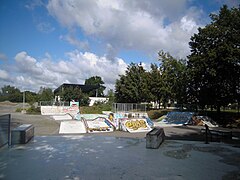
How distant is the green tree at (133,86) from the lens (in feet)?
134

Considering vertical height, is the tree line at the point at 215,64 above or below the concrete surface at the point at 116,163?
above

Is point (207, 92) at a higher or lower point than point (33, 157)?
higher

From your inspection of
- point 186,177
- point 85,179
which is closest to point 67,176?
point 85,179

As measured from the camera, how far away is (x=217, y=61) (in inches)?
886

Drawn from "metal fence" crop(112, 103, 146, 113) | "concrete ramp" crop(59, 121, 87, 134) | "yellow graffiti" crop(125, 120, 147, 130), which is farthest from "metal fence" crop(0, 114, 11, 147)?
"metal fence" crop(112, 103, 146, 113)

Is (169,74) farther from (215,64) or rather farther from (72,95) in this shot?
(72,95)

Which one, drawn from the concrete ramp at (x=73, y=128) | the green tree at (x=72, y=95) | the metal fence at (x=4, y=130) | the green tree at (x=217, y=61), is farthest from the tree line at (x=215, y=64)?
the green tree at (x=72, y=95)

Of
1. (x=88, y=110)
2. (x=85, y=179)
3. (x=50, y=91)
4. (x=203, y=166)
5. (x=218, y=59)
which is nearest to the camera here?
(x=85, y=179)

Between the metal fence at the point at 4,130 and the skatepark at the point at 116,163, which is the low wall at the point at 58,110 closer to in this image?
the metal fence at the point at 4,130

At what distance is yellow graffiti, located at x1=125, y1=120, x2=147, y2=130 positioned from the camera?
58.8 ft

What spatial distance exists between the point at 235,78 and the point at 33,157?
22077 mm

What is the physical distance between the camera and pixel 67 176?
575cm

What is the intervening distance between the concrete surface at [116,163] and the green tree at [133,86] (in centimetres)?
3059

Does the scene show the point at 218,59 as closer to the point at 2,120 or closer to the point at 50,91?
the point at 2,120
